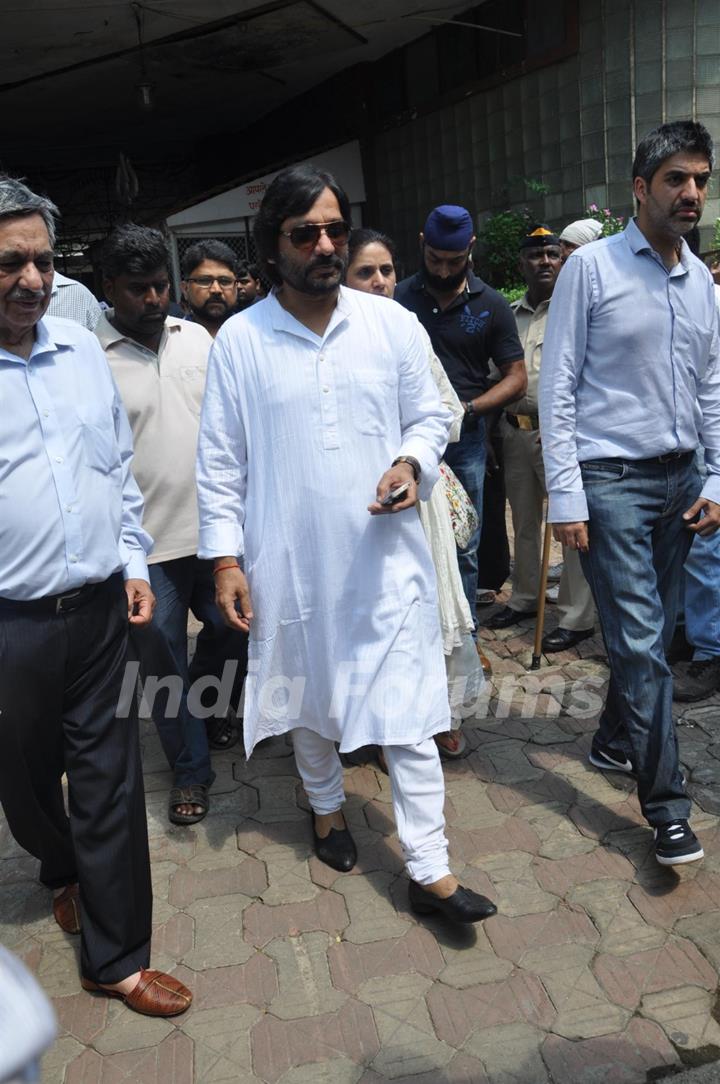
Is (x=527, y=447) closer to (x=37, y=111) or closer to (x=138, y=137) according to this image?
(x=37, y=111)

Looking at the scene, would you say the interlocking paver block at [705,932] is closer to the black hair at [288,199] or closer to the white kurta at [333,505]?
the white kurta at [333,505]

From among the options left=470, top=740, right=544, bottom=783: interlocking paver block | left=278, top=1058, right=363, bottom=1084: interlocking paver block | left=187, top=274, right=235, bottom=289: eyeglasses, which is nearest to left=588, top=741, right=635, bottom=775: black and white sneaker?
left=470, top=740, right=544, bottom=783: interlocking paver block

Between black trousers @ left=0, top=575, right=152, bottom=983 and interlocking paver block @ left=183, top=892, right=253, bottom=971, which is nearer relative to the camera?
black trousers @ left=0, top=575, right=152, bottom=983

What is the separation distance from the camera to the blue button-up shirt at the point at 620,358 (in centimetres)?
312

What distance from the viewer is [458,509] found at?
387 cm

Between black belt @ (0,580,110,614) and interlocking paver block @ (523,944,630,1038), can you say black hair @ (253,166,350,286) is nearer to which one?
black belt @ (0,580,110,614)

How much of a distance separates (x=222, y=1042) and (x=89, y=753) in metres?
0.83

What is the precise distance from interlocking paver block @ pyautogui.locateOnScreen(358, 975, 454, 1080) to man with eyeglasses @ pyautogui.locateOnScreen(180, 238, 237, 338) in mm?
2861

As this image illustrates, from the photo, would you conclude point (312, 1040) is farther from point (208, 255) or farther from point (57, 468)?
point (208, 255)

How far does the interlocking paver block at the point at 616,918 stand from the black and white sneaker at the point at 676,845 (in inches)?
6.2

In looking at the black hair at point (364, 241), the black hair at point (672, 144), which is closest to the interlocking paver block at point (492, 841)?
the black hair at point (672, 144)

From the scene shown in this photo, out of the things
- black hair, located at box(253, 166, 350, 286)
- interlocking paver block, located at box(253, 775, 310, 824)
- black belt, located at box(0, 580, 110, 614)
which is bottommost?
interlocking paver block, located at box(253, 775, 310, 824)

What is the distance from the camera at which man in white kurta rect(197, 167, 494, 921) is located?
2.87m

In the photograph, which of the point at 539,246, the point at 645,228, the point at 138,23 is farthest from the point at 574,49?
the point at 645,228
